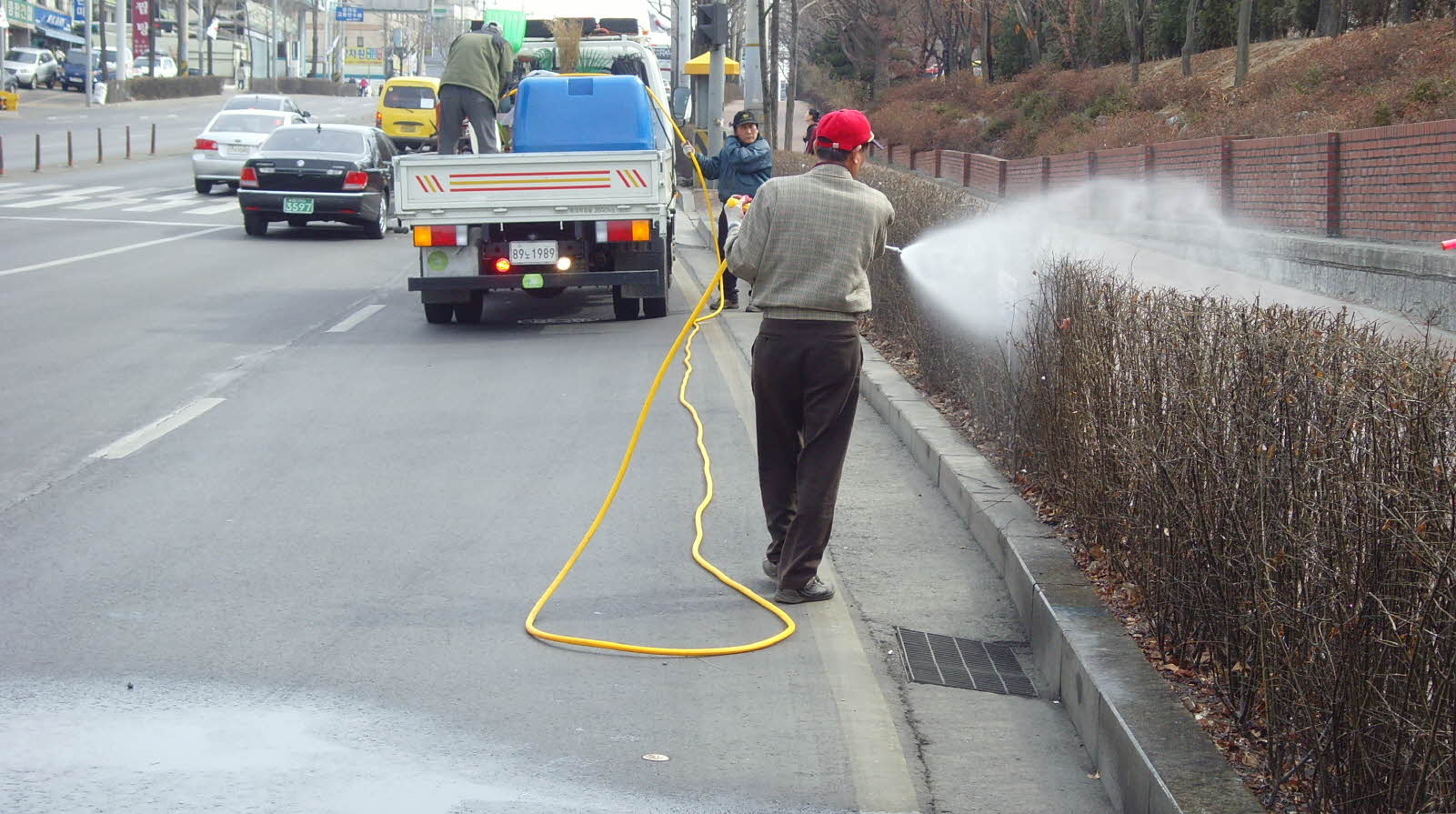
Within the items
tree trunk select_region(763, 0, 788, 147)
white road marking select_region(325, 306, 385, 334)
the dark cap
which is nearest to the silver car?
tree trunk select_region(763, 0, 788, 147)

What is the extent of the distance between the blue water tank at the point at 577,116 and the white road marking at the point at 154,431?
5666 millimetres

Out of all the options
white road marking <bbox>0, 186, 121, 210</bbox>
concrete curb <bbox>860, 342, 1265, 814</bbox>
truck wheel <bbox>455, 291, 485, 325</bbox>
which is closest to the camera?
concrete curb <bbox>860, 342, 1265, 814</bbox>

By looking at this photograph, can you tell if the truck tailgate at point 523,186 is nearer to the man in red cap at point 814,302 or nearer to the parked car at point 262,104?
the man in red cap at point 814,302

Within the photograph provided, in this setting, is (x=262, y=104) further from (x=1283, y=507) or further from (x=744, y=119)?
(x=1283, y=507)

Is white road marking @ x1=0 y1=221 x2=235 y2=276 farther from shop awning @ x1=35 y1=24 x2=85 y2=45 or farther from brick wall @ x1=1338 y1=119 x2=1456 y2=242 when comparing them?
shop awning @ x1=35 y1=24 x2=85 y2=45

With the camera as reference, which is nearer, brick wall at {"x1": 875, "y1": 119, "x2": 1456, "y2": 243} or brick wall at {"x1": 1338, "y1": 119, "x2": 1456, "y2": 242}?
brick wall at {"x1": 1338, "y1": 119, "x2": 1456, "y2": 242}

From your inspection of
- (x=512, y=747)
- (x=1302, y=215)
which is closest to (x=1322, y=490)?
(x=512, y=747)

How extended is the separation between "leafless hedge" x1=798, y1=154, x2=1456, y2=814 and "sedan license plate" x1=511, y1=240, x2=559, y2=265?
7.30m

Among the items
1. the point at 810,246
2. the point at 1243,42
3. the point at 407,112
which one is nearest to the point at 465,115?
the point at 810,246

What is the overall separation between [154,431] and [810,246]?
192 inches

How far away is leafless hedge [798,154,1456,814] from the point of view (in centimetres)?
319

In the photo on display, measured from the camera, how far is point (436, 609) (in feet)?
19.0

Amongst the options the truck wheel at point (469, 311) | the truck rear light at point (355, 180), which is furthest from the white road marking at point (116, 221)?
the truck wheel at point (469, 311)

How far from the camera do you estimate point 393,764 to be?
4.30 metres
